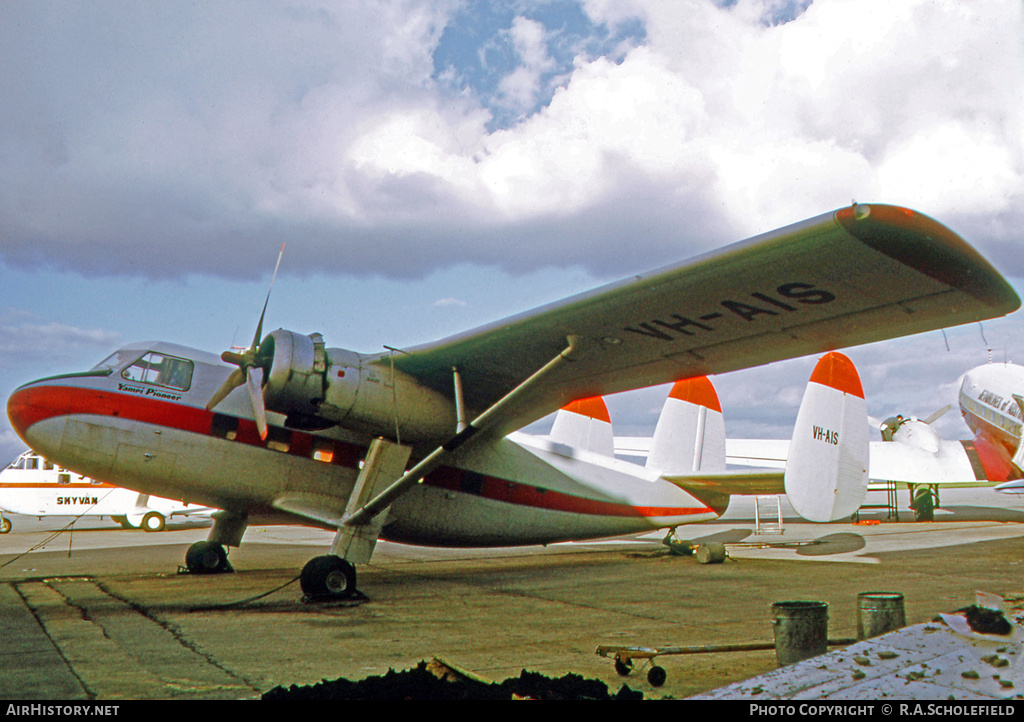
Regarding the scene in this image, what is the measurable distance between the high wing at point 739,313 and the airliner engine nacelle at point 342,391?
0.31 meters

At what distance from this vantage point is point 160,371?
30.3ft

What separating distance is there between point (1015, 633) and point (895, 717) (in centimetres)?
111

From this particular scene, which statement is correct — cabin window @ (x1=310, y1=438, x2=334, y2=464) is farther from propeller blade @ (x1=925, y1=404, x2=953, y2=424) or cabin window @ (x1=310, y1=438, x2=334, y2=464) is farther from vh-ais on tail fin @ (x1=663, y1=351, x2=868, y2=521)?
propeller blade @ (x1=925, y1=404, x2=953, y2=424)

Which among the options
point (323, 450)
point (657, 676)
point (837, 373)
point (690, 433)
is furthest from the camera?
point (690, 433)

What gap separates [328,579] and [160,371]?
11.8ft

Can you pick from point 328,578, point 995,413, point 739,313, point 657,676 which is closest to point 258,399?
point 328,578

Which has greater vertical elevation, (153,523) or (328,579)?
(328,579)

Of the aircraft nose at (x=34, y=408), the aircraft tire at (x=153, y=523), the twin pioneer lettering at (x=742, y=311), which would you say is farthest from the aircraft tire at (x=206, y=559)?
the aircraft tire at (x=153, y=523)

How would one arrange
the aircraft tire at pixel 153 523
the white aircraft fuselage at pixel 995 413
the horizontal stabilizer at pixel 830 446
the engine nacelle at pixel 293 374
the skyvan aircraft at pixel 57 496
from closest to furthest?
the engine nacelle at pixel 293 374 < the horizontal stabilizer at pixel 830 446 < the skyvan aircraft at pixel 57 496 < the white aircraft fuselage at pixel 995 413 < the aircraft tire at pixel 153 523

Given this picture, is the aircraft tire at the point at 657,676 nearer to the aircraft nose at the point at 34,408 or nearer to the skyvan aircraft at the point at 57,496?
the aircraft nose at the point at 34,408

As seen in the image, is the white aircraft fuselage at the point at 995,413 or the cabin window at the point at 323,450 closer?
the cabin window at the point at 323,450

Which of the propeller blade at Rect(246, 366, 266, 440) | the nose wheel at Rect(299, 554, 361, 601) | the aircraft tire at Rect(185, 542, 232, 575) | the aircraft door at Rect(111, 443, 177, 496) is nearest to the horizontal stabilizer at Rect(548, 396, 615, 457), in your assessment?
the aircraft tire at Rect(185, 542, 232, 575)

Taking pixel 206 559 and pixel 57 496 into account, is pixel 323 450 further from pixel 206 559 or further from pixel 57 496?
pixel 57 496

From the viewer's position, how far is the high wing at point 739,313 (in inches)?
202
